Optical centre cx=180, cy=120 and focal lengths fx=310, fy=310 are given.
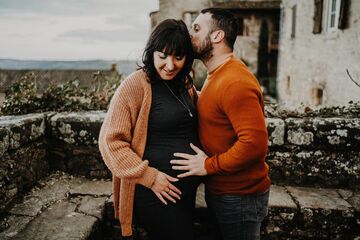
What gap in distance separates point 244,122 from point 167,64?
0.57m

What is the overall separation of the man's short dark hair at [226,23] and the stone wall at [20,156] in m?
1.83

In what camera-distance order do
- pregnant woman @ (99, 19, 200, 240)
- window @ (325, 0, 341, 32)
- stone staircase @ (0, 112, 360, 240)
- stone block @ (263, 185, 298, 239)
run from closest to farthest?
pregnant woman @ (99, 19, 200, 240), stone staircase @ (0, 112, 360, 240), stone block @ (263, 185, 298, 239), window @ (325, 0, 341, 32)

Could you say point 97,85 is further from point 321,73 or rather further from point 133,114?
point 321,73

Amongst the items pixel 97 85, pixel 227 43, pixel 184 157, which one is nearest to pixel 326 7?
pixel 97 85

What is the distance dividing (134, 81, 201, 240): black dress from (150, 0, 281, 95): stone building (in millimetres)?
12967

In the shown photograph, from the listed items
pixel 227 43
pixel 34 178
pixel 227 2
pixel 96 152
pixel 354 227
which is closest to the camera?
pixel 227 43

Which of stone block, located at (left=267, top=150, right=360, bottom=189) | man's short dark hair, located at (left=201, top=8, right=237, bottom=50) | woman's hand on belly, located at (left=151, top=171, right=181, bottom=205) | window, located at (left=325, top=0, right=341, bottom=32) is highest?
window, located at (left=325, top=0, right=341, bottom=32)

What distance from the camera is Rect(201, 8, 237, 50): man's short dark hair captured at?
1.99 m

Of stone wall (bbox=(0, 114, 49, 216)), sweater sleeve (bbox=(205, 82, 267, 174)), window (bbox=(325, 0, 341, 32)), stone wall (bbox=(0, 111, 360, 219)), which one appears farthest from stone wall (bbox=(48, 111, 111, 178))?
window (bbox=(325, 0, 341, 32))

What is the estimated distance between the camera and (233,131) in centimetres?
184

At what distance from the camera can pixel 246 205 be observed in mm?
1904

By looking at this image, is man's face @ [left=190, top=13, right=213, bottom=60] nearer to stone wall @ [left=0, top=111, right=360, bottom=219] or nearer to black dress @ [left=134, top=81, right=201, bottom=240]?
black dress @ [left=134, top=81, right=201, bottom=240]

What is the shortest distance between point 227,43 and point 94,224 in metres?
1.63

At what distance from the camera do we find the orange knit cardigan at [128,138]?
1768 mm
